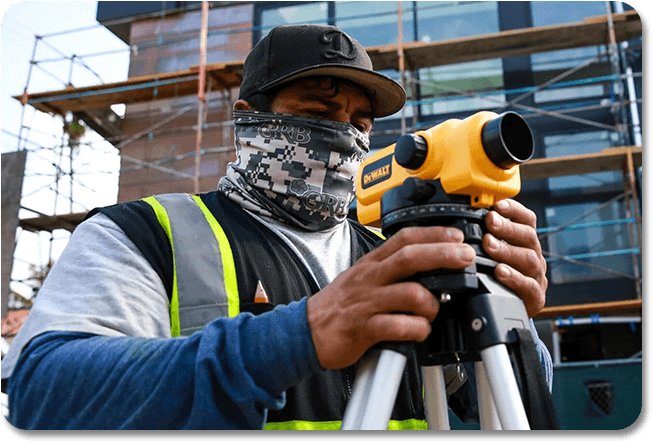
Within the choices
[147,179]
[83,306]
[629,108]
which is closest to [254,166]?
[83,306]

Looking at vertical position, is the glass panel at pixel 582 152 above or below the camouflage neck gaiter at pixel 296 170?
above

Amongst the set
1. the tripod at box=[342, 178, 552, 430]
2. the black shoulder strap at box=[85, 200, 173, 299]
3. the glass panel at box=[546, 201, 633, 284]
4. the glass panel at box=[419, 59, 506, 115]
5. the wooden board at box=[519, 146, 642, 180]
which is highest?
the glass panel at box=[419, 59, 506, 115]

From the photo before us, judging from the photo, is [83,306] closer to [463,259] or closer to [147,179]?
[463,259]

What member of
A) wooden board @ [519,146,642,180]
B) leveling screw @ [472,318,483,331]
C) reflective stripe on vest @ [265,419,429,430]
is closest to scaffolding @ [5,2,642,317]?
wooden board @ [519,146,642,180]

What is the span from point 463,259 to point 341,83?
0.81 meters

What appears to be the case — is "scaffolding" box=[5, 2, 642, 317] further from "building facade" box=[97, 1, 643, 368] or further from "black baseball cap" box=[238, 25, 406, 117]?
"black baseball cap" box=[238, 25, 406, 117]

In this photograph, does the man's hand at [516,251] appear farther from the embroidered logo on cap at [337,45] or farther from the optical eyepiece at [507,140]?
the embroidered logo on cap at [337,45]

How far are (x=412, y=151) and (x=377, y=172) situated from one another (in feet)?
0.51

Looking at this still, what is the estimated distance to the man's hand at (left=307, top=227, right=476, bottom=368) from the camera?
0.87m

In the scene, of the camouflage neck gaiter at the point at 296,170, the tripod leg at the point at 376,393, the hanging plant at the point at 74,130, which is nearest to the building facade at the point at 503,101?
the hanging plant at the point at 74,130

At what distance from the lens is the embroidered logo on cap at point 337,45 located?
4.92ft

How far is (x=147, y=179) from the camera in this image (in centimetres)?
976

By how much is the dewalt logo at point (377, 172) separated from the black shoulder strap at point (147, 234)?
457 millimetres

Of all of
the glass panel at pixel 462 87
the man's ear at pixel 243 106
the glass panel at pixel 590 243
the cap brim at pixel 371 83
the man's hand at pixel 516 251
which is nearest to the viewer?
the man's hand at pixel 516 251
